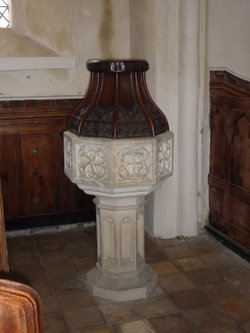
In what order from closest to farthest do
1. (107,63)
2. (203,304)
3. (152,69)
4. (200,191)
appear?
1. (107,63)
2. (203,304)
3. (152,69)
4. (200,191)

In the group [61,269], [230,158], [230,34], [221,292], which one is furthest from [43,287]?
[230,34]

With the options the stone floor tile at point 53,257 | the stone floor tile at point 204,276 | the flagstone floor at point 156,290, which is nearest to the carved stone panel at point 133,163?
the flagstone floor at point 156,290

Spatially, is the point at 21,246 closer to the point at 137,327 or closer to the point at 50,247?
the point at 50,247

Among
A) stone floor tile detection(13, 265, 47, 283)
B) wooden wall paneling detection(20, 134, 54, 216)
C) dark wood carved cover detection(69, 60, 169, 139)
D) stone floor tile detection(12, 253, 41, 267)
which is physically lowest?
stone floor tile detection(13, 265, 47, 283)

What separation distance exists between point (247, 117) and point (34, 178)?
1.68 metres

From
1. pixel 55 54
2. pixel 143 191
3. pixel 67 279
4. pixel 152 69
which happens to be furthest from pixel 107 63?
pixel 67 279

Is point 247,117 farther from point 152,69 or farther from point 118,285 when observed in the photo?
point 118,285

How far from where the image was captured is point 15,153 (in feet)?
11.4

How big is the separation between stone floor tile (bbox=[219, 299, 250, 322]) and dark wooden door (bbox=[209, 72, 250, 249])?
1.97ft

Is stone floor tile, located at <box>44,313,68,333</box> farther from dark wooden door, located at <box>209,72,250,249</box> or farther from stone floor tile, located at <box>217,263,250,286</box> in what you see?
dark wooden door, located at <box>209,72,250,249</box>

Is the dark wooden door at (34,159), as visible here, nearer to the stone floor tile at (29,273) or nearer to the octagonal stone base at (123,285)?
the stone floor tile at (29,273)

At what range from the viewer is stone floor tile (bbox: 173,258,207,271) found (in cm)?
295

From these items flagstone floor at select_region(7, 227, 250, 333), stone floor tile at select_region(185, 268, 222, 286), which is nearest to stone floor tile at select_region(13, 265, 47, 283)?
flagstone floor at select_region(7, 227, 250, 333)

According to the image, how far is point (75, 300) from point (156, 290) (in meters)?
0.48
